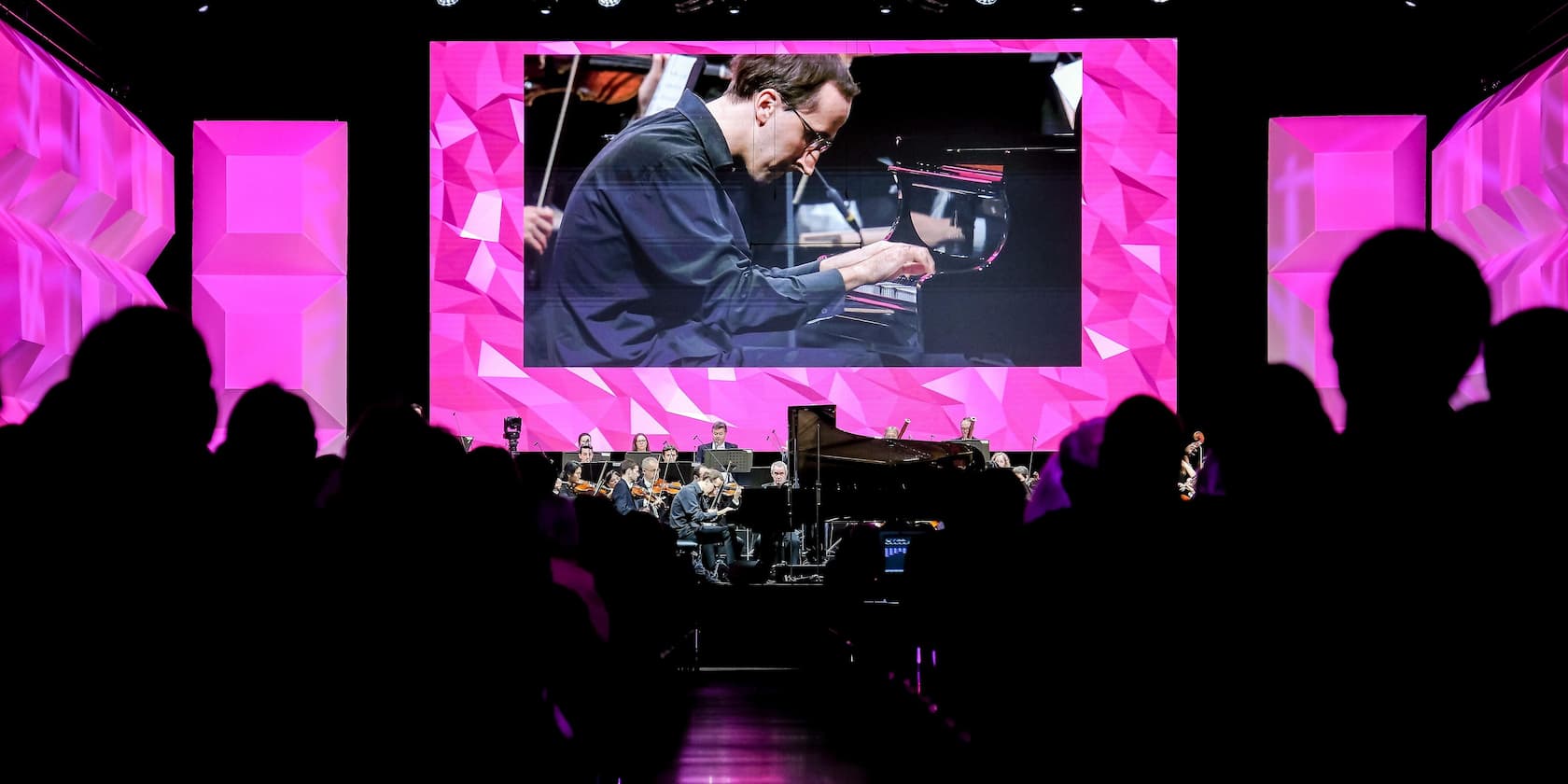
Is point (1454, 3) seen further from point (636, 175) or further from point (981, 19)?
point (636, 175)

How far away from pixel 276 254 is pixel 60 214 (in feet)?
6.61

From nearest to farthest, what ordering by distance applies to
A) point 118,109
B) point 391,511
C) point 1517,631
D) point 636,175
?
point 1517,631 → point 391,511 → point 118,109 → point 636,175

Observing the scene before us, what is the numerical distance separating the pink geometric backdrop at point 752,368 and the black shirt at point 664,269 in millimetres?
261

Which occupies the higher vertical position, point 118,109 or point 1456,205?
point 118,109

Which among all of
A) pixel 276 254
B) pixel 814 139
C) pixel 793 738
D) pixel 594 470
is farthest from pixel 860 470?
pixel 276 254

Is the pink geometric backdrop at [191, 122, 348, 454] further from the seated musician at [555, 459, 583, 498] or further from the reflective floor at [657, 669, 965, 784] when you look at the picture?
the reflective floor at [657, 669, 965, 784]

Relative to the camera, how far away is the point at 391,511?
5.89 ft

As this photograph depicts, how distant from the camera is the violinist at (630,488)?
9789 mm

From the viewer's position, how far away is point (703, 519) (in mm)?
9906

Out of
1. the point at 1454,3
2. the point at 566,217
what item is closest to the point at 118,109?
the point at 566,217

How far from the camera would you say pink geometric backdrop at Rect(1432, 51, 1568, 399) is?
8352mm

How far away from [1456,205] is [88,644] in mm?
10731

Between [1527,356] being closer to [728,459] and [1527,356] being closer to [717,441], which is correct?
[728,459]

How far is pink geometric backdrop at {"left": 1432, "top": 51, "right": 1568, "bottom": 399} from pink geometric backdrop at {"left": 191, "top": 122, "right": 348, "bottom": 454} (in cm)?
889
